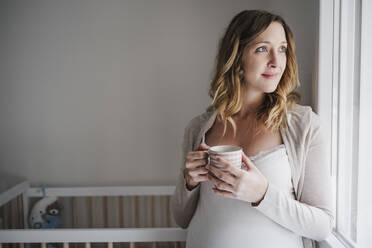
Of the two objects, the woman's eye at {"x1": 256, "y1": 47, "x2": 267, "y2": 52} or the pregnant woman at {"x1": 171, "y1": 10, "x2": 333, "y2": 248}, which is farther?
the woman's eye at {"x1": 256, "y1": 47, "x2": 267, "y2": 52}

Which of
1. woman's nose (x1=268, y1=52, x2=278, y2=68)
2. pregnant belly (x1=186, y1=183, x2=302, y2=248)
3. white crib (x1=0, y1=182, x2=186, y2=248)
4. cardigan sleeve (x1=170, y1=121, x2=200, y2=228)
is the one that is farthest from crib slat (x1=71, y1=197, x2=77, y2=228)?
woman's nose (x1=268, y1=52, x2=278, y2=68)

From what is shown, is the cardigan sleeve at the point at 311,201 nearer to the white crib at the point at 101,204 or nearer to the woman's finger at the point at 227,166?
the woman's finger at the point at 227,166

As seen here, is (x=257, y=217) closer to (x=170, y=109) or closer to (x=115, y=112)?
(x=170, y=109)

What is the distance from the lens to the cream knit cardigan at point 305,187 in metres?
0.78

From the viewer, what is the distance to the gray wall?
1.69 meters

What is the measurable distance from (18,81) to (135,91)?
30.2 inches

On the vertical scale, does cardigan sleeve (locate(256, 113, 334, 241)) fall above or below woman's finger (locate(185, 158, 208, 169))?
below

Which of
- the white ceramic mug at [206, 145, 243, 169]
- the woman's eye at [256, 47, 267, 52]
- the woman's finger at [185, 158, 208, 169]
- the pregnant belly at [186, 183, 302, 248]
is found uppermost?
the woman's eye at [256, 47, 267, 52]

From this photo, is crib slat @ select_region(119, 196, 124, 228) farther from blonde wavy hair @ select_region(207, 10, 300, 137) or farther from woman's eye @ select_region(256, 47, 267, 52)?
woman's eye @ select_region(256, 47, 267, 52)

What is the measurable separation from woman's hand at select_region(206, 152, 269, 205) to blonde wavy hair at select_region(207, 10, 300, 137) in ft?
0.73

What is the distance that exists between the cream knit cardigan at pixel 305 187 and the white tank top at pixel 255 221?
1.3 inches

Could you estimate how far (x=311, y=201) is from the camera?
83 centimetres

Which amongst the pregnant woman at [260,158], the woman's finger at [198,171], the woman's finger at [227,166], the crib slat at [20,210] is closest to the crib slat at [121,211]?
the crib slat at [20,210]

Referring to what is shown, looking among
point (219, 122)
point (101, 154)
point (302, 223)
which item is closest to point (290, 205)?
point (302, 223)
